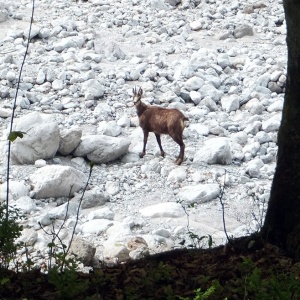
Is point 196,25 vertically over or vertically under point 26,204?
over

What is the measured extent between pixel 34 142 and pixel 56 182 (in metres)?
1.30

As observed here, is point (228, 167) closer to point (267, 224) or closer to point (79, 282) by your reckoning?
point (267, 224)

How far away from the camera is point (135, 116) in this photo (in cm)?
1298

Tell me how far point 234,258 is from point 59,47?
11131mm

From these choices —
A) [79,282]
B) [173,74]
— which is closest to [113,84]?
[173,74]

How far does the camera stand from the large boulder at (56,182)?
31.2 ft

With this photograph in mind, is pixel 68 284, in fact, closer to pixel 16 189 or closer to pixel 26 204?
pixel 26 204

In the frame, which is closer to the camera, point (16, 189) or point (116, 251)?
point (116, 251)

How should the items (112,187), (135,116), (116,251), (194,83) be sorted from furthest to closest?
(194,83)
(135,116)
(112,187)
(116,251)

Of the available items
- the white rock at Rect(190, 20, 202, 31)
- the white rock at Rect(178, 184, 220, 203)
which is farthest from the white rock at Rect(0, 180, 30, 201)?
the white rock at Rect(190, 20, 202, 31)

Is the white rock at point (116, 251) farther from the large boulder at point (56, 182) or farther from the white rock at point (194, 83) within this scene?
the white rock at point (194, 83)

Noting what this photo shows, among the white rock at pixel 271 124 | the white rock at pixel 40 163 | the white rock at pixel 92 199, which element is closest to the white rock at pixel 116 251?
the white rock at pixel 92 199

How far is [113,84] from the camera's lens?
14.2 metres

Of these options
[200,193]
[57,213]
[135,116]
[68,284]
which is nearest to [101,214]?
[57,213]
